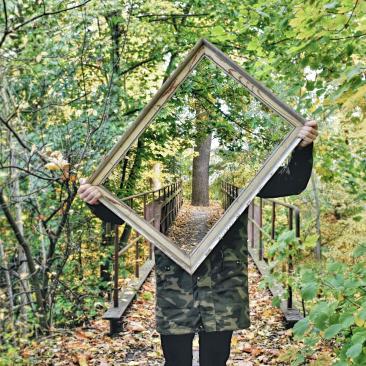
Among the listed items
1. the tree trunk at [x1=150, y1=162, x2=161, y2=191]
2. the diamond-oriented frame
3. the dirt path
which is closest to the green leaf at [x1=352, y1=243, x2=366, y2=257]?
the diamond-oriented frame

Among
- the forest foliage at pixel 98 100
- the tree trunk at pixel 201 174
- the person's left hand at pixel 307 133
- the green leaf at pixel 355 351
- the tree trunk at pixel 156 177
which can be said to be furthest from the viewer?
the forest foliage at pixel 98 100

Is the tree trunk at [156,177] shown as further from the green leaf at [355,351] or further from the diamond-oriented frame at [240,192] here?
the green leaf at [355,351]

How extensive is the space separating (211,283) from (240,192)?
0.54m

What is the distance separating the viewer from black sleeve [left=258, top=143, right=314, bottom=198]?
2352 mm

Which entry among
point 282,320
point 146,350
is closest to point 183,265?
point 146,350

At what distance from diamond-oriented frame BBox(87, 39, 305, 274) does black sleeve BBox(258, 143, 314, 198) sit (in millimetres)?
116

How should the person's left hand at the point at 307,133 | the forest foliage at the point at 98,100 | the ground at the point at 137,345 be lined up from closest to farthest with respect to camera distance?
the person's left hand at the point at 307,133 → the forest foliage at the point at 98,100 → the ground at the point at 137,345

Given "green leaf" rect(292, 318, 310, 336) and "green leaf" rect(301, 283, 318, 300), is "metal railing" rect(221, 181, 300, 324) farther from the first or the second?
"green leaf" rect(292, 318, 310, 336)

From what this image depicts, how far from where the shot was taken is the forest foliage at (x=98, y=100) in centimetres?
323

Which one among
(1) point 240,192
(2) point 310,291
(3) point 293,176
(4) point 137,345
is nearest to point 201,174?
(1) point 240,192

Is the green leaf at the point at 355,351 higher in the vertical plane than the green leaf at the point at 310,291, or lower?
lower

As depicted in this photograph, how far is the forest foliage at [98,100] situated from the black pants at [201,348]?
56 cm

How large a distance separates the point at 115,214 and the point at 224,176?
653 millimetres

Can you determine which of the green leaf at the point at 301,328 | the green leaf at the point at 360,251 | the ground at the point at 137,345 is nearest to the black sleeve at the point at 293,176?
the green leaf at the point at 360,251
